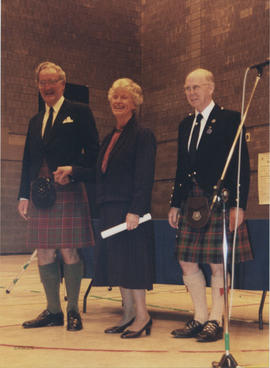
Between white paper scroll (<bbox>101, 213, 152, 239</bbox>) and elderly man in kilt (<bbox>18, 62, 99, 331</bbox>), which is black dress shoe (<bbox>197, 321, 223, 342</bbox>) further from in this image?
elderly man in kilt (<bbox>18, 62, 99, 331</bbox>)

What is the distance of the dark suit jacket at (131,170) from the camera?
367cm

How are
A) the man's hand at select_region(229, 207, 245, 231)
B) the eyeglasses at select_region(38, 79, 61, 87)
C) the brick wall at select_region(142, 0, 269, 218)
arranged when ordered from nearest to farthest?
the man's hand at select_region(229, 207, 245, 231) → the eyeglasses at select_region(38, 79, 61, 87) → the brick wall at select_region(142, 0, 269, 218)

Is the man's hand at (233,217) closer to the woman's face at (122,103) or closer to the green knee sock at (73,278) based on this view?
the woman's face at (122,103)

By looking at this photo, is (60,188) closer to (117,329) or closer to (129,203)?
(129,203)

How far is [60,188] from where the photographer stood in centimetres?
400

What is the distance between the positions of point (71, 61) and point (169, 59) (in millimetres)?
2242

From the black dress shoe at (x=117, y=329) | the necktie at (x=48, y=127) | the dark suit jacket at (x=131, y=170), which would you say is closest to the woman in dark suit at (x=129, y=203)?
the dark suit jacket at (x=131, y=170)

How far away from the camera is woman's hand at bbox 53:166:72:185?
3.91 m

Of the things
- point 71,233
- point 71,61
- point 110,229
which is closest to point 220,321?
point 110,229

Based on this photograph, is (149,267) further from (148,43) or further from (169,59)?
(148,43)

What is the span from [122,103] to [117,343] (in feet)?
4.91

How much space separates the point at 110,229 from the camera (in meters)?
3.74

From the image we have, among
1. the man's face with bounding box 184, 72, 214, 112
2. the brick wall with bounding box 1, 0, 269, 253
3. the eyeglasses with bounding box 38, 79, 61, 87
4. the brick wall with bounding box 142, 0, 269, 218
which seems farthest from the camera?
the brick wall with bounding box 1, 0, 269, 253

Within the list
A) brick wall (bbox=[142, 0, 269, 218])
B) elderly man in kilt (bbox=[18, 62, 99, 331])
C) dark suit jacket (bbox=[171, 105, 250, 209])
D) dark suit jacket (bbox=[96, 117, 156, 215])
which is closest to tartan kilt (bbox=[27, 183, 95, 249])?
elderly man in kilt (bbox=[18, 62, 99, 331])
